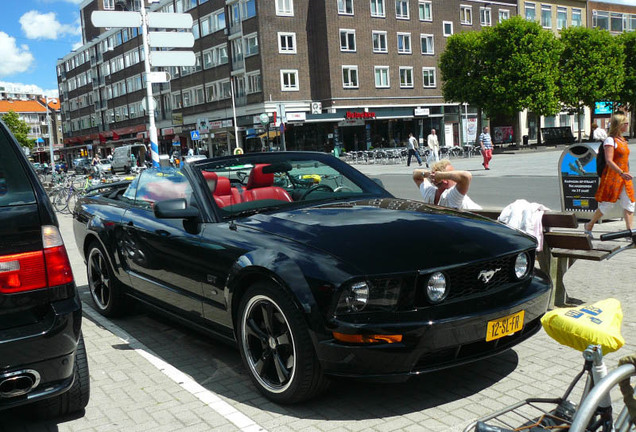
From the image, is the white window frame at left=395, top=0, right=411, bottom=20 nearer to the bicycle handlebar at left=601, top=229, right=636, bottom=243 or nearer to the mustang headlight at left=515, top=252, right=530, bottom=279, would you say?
the mustang headlight at left=515, top=252, right=530, bottom=279

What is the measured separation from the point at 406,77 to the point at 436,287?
52.2 m

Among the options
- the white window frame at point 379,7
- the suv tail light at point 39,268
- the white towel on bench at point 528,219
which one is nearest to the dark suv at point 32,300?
the suv tail light at point 39,268

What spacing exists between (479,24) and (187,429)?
6040 centimetres

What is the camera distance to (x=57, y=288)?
3.02 meters

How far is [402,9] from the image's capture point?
2080 inches

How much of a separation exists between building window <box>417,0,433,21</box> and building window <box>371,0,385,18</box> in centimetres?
438

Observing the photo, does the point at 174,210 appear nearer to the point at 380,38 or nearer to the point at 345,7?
the point at 345,7

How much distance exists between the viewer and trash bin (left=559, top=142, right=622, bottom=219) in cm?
970

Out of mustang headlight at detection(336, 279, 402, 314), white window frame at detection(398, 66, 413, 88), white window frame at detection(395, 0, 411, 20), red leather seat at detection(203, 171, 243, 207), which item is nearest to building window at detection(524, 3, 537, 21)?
white window frame at detection(395, 0, 411, 20)

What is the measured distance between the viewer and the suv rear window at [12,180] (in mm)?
3053

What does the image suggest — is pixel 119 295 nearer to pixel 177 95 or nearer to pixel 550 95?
pixel 550 95

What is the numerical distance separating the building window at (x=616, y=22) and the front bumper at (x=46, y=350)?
254 feet

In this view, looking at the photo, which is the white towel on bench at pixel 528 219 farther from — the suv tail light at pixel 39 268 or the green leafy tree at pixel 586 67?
the green leafy tree at pixel 586 67

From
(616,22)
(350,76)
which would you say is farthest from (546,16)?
(350,76)
